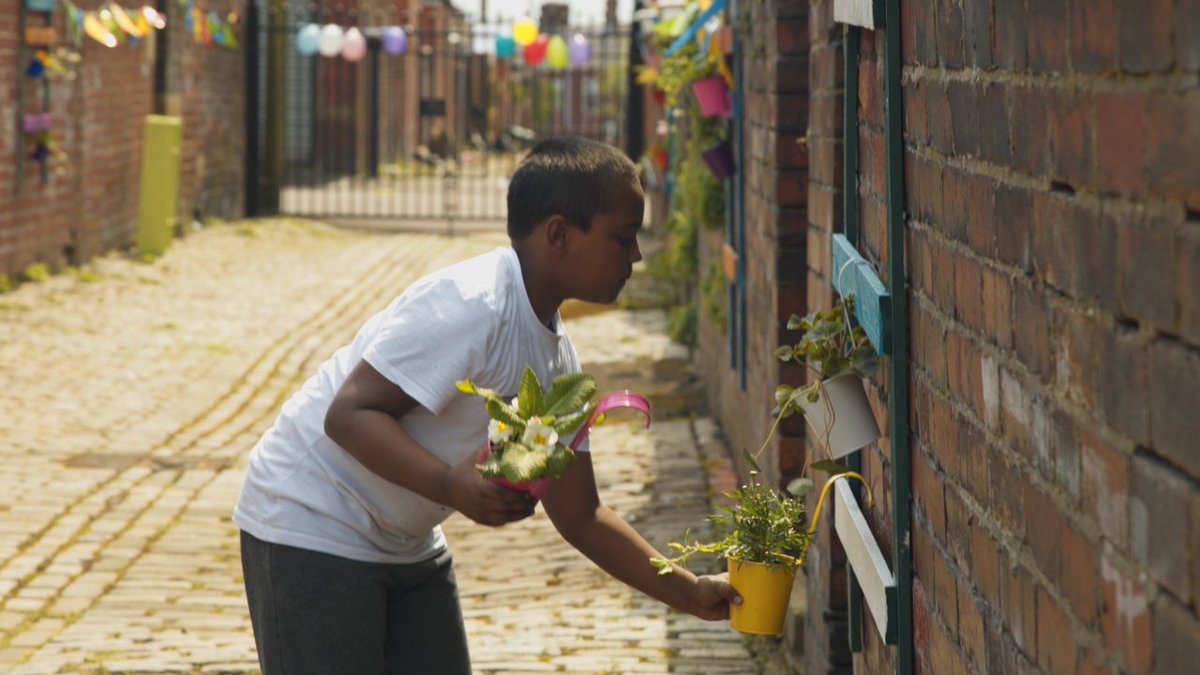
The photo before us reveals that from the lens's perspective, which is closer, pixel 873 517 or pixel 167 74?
pixel 873 517

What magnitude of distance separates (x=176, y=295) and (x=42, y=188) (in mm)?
1258

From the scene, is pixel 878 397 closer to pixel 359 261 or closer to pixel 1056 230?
pixel 1056 230

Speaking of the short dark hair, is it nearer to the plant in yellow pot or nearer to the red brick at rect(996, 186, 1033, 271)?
the plant in yellow pot

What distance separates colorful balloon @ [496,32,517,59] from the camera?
17766 mm

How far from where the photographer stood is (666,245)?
1435 cm

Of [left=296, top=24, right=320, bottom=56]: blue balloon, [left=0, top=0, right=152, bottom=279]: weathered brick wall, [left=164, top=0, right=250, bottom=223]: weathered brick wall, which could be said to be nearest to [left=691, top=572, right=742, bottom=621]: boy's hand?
[left=0, top=0, right=152, bottom=279]: weathered brick wall

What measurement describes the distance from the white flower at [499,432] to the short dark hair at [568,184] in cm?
51

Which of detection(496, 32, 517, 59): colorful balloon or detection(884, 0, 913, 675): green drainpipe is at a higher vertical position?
detection(496, 32, 517, 59): colorful balloon

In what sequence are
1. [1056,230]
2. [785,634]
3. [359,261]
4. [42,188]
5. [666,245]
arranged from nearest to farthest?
[1056,230] → [785,634] → [42,188] → [666,245] → [359,261]

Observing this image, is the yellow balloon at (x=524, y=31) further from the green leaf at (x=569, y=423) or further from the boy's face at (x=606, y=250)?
the green leaf at (x=569, y=423)

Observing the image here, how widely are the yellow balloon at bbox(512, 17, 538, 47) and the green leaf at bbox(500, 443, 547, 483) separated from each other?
15217mm

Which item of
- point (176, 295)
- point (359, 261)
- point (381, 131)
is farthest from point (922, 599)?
point (381, 131)

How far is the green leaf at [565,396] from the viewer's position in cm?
243

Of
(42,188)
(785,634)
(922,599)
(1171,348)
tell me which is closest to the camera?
(1171,348)
